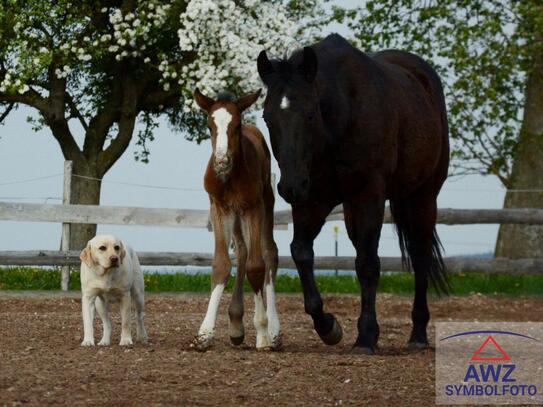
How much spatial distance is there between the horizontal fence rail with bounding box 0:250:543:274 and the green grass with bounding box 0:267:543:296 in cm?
20

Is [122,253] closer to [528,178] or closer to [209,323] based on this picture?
[209,323]

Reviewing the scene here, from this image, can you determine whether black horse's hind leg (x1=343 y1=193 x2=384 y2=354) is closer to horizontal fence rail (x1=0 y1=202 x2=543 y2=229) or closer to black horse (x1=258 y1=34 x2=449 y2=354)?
black horse (x1=258 y1=34 x2=449 y2=354)

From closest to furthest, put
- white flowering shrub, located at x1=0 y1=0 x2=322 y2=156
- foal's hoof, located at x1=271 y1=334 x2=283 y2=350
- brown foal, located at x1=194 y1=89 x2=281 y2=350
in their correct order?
brown foal, located at x1=194 y1=89 x2=281 y2=350 → foal's hoof, located at x1=271 y1=334 x2=283 y2=350 → white flowering shrub, located at x1=0 y1=0 x2=322 y2=156

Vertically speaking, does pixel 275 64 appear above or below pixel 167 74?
below

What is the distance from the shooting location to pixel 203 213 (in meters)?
16.3

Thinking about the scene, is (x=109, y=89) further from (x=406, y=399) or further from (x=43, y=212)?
(x=406, y=399)

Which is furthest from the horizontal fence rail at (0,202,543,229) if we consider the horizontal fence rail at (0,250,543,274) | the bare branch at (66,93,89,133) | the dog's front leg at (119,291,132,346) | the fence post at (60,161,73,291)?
the dog's front leg at (119,291,132,346)

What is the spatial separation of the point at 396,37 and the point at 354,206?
507 inches

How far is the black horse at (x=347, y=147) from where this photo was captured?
22.9 ft

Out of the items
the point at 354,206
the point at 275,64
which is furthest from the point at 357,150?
the point at 275,64

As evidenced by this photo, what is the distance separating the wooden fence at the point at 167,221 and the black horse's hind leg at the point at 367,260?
8.61 m

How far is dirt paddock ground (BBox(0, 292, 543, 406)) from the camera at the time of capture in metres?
5.58

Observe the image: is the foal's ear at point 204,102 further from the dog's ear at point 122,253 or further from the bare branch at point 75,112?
the bare branch at point 75,112

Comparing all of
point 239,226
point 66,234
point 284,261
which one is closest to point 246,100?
point 239,226
